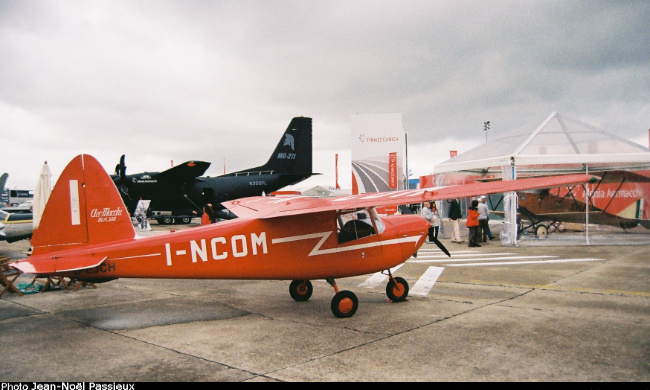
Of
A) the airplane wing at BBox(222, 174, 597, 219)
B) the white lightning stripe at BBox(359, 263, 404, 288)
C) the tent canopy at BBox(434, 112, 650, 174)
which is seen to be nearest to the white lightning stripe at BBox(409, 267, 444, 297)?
the white lightning stripe at BBox(359, 263, 404, 288)

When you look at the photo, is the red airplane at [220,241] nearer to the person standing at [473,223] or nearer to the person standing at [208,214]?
the person standing at [208,214]

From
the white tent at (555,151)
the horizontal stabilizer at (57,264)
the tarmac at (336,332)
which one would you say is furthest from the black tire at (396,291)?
the white tent at (555,151)

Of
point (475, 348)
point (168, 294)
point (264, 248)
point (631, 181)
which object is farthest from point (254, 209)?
point (631, 181)

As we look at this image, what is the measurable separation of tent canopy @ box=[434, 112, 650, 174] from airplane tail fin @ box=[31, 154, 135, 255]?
13266mm

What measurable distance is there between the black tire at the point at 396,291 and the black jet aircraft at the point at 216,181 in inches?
823

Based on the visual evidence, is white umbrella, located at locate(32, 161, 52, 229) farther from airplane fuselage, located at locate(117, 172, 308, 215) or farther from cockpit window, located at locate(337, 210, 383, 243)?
airplane fuselage, located at locate(117, 172, 308, 215)

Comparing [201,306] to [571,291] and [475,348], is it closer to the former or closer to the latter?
[475,348]

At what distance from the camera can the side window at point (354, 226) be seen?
22.1 feet

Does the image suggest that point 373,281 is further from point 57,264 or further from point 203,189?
point 203,189

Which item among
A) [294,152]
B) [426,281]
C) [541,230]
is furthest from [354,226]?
[294,152]

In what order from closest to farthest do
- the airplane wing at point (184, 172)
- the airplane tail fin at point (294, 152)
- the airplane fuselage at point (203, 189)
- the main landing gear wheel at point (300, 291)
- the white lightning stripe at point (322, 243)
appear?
1. the white lightning stripe at point (322, 243)
2. the main landing gear wheel at point (300, 291)
3. the airplane wing at point (184, 172)
4. the airplane fuselage at point (203, 189)
5. the airplane tail fin at point (294, 152)

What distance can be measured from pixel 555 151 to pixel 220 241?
13.7 meters

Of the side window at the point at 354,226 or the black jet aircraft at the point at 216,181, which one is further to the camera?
the black jet aircraft at the point at 216,181

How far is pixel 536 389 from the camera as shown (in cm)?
371
